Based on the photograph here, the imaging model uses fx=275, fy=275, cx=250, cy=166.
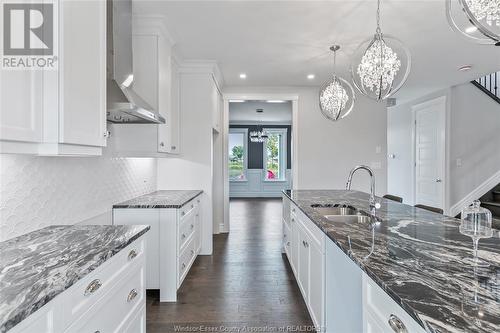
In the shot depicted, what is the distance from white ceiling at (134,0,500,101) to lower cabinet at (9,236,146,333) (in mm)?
2125

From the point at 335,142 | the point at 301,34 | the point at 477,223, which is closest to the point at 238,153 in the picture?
the point at 335,142

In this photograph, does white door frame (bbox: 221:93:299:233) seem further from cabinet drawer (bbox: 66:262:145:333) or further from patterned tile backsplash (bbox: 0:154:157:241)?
cabinet drawer (bbox: 66:262:145:333)

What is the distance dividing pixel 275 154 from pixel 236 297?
7508 mm

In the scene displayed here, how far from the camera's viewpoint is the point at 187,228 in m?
2.90

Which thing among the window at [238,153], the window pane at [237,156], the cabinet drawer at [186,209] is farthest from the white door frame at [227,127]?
the window pane at [237,156]

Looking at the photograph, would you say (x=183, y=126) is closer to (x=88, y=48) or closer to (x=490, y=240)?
(x=88, y=48)

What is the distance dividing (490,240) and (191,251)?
2.63 meters

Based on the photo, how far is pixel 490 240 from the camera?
4.33 ft

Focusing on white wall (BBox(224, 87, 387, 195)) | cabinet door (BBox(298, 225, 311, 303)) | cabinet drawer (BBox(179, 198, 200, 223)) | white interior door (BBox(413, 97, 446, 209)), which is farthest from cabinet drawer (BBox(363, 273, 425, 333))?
white interior door (BBox(413, 97, 446, 209))

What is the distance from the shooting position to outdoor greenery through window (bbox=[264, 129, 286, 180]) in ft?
31.8

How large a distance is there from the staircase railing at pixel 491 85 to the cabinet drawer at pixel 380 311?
574 centimetres

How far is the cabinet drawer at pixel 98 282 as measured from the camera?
1.01 meters

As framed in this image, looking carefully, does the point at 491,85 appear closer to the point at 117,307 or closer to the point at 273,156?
the point at 273,156

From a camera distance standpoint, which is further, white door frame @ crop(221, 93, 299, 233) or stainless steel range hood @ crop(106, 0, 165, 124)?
white door frame @ crop(221, 93, 299, 233)
